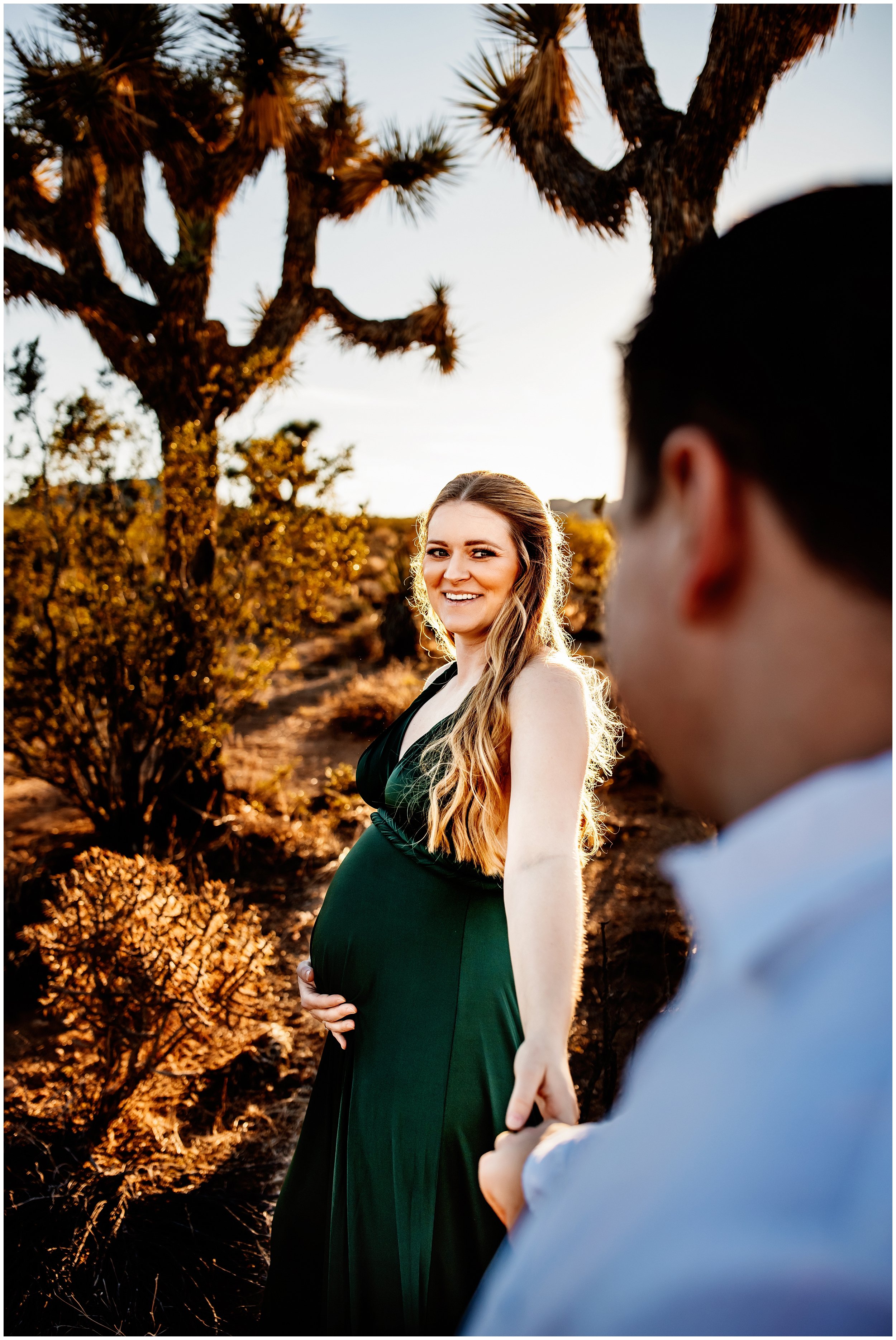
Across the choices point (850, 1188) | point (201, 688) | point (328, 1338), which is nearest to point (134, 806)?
point (201, 688)

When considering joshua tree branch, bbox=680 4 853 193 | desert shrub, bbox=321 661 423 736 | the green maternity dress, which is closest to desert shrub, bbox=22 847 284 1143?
the green maternity dress

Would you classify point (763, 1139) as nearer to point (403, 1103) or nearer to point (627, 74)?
point (403, 1103)

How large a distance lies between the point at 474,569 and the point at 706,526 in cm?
132

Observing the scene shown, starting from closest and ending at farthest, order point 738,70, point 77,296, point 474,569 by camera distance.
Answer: point 474,569, point 738,70, point 77,296

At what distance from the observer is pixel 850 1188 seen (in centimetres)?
42

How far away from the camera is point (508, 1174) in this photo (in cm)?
78

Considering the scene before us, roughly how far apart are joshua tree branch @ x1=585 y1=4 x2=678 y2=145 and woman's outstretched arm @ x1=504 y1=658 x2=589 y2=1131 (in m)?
4.39

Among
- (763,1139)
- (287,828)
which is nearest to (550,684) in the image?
(763,1139)

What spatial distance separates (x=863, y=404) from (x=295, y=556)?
18.1 ft

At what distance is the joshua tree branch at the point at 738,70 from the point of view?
3740 millimetres

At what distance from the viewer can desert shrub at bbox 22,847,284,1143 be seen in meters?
2.96

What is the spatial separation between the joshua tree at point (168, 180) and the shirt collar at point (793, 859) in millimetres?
5496

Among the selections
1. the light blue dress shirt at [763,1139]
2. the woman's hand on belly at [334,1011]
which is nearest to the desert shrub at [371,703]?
the woman's hand on belly at [334,1011]

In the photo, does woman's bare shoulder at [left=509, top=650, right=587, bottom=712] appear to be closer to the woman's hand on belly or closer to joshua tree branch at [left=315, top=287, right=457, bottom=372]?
the woman's hand on belly
